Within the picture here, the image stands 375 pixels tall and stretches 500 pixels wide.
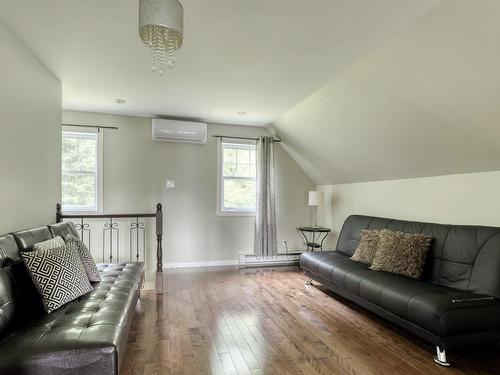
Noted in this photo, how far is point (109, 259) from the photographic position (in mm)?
4250

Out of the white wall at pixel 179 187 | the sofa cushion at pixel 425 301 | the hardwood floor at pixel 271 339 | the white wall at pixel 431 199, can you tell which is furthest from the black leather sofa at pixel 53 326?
the white wall at pixel 431 199

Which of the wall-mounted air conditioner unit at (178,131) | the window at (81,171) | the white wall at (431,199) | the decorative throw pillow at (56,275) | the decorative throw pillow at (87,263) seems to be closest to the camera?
the decorative throw pillow at (56,275)

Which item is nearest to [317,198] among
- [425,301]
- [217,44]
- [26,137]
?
[425,301]

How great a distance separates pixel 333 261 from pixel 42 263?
276cm

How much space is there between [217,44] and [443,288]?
2727 millimetres

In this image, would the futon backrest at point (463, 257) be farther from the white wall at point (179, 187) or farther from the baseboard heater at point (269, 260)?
the white wall at point (179, 187)

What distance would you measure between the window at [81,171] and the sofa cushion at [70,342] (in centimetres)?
265

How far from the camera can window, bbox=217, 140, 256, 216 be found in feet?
15.8

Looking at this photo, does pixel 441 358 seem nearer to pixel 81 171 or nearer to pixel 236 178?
pixel 236 178

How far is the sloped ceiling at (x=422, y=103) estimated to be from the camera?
1.81 m

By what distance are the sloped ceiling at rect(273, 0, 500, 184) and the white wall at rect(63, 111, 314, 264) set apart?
1.59m

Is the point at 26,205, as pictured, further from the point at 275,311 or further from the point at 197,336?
the point at 275,311

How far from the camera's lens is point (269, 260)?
16.2ft

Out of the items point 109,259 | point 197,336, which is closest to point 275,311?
point 197,336
